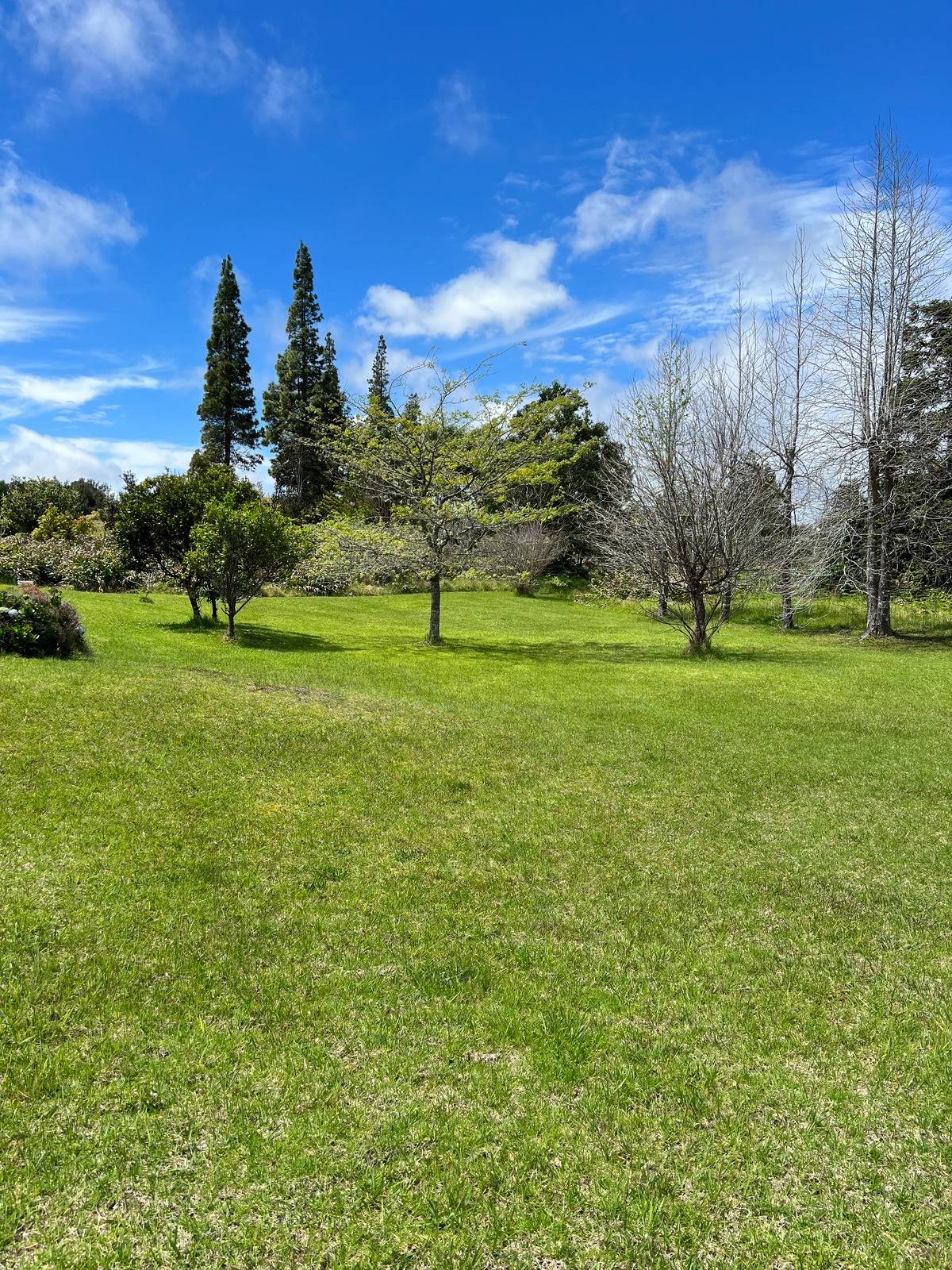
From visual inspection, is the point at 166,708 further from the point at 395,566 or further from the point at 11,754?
the point at 395,566

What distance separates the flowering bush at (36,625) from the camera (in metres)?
10.2

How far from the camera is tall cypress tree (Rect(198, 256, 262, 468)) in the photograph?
4450 centimetres

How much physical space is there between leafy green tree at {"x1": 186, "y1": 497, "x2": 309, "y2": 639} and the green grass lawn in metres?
6.99

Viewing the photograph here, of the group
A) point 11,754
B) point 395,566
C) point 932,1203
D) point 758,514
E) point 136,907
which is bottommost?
point 932,1203

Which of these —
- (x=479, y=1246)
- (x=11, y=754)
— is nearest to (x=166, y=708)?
(x=11, y=754)

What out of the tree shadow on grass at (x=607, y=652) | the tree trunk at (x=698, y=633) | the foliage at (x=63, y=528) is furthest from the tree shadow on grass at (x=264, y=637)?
the foliage at (x=63, y=528)

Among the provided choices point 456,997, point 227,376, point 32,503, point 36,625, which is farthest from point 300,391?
point 456,997

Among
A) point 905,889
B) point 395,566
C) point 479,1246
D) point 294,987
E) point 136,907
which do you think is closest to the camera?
point 479,1246

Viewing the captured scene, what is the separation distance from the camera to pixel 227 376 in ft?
147

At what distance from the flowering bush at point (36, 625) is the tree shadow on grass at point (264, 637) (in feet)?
15.1

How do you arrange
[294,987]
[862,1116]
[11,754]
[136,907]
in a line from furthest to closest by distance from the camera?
[11,754] → [136,907] → [294,987] → [862,1116]

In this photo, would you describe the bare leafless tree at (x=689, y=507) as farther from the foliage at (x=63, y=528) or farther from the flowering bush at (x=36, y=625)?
the foliage at (x=63, y=528)

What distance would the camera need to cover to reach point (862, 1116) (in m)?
3.05

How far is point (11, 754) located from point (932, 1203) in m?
7.28
